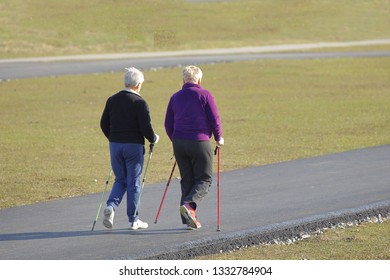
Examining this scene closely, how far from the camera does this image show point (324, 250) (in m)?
11.8

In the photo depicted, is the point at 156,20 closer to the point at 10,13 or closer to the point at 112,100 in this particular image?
the point at 10,13

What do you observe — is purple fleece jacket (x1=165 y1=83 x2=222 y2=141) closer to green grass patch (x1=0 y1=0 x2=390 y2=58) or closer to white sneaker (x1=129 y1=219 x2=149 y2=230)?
white sneaker (x1=129 y1=219 x2=149 y2=230)

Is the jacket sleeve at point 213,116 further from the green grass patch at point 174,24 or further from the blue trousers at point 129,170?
the green grass patch at point 174,24

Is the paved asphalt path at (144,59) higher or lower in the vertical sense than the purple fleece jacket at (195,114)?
lower

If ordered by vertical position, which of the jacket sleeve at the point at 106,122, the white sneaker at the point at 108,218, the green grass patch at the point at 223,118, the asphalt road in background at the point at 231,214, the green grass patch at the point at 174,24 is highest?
→ the jacket sleeve at the point at 106,122

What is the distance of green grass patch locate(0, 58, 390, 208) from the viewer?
19.1 meters

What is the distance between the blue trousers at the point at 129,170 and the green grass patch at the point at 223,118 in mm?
2998

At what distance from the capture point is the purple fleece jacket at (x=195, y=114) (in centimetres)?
1250

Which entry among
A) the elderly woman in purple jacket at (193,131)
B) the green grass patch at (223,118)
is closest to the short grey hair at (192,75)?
the elderly woman in purple jacket at (193,131)

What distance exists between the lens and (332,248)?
11922mm

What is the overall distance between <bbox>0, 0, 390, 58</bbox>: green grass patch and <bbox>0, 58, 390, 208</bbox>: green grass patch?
26.7ft

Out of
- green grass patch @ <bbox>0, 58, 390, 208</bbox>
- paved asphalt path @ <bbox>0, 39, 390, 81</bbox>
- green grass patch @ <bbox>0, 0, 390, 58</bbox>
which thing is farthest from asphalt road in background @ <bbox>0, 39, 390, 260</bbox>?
green grass patch @ <bbox>0, 0, 390, 58</bbox>

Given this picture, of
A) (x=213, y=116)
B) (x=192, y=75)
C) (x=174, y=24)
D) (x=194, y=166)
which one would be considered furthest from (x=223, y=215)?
(x=174, y=24)

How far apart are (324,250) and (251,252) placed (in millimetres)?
771
